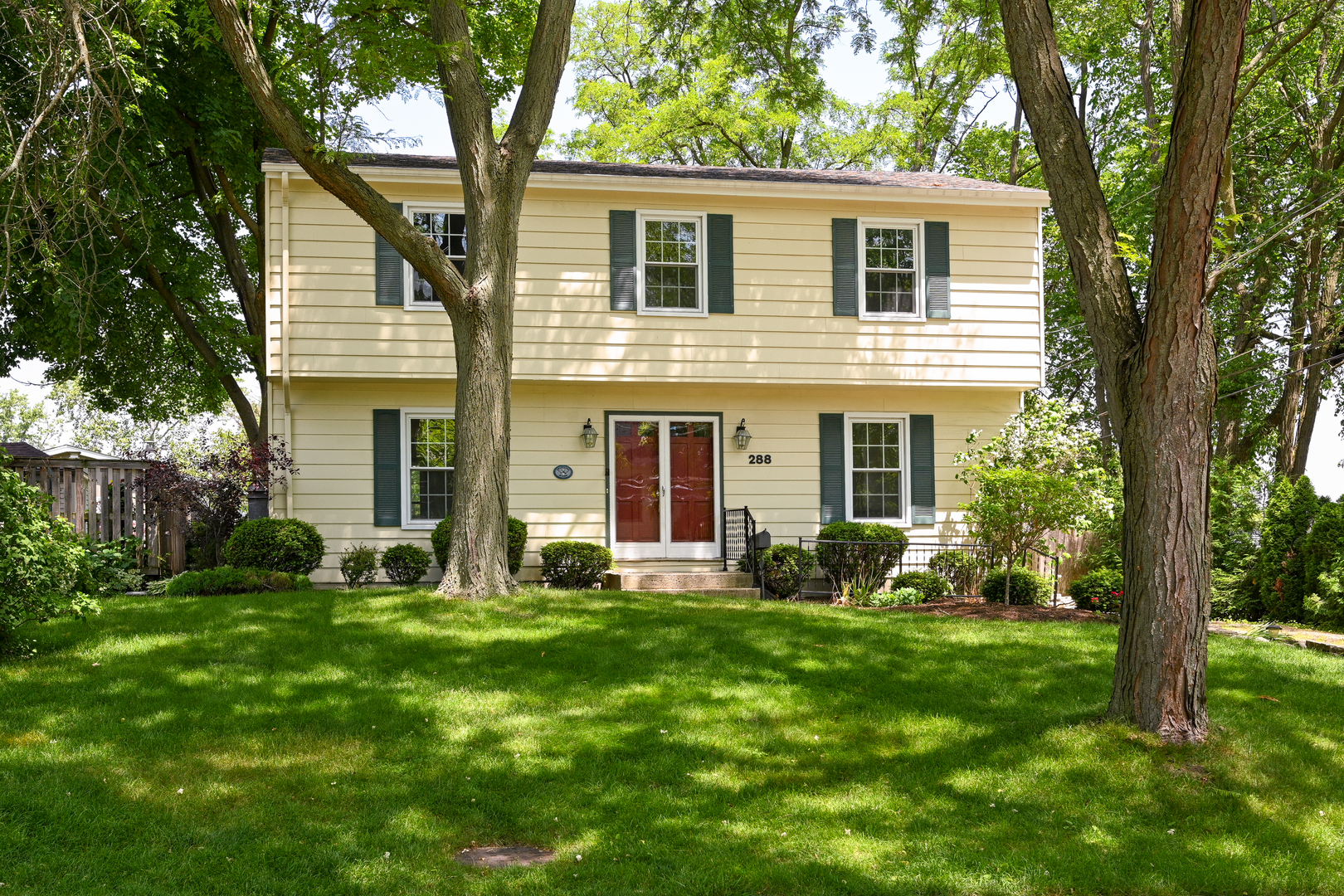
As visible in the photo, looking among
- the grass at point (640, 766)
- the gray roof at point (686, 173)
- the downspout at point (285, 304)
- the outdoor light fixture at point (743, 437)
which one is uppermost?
the gray roof at point (686, 173)

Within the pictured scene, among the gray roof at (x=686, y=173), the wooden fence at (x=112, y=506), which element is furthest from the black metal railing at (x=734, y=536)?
the wooden fence at (x=112, y=506)

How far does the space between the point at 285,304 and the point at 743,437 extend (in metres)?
6.52

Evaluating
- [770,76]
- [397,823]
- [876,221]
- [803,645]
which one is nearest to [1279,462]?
[876,221]

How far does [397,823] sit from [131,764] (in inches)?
66.9

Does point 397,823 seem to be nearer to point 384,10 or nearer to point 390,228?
point 390,228

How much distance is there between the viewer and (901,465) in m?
14.9

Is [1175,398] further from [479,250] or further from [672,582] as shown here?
[672,582]

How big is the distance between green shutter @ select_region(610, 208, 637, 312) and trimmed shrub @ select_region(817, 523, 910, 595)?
4.29m

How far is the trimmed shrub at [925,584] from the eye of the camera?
43.1 feet

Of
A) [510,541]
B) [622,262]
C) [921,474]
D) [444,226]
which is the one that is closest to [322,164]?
[444,226]

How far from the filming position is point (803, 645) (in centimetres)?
845

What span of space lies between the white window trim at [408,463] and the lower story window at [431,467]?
31mm

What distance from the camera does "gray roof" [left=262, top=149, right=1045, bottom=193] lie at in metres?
13.8

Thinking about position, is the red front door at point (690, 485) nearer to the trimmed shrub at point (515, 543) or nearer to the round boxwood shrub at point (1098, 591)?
the trimmed shrub at point (515, 543)
